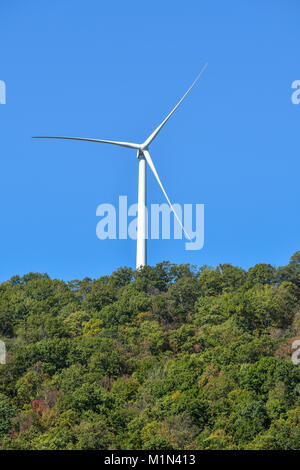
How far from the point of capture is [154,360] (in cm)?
7988

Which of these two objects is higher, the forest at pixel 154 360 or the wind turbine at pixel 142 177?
the wind turbine at pixel 142 177

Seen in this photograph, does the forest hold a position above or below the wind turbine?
below

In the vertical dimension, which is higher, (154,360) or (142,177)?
(142,177)

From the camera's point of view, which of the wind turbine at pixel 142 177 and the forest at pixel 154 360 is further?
the wind turbine at pixel 142 177

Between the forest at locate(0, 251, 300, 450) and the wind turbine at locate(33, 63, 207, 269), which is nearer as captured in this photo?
the forest at locate(0, 251, 300, 450)

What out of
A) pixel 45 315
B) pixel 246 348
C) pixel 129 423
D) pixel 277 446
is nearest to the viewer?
pixel 277 446

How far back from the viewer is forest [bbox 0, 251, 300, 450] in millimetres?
60531

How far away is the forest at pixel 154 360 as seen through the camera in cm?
6053
